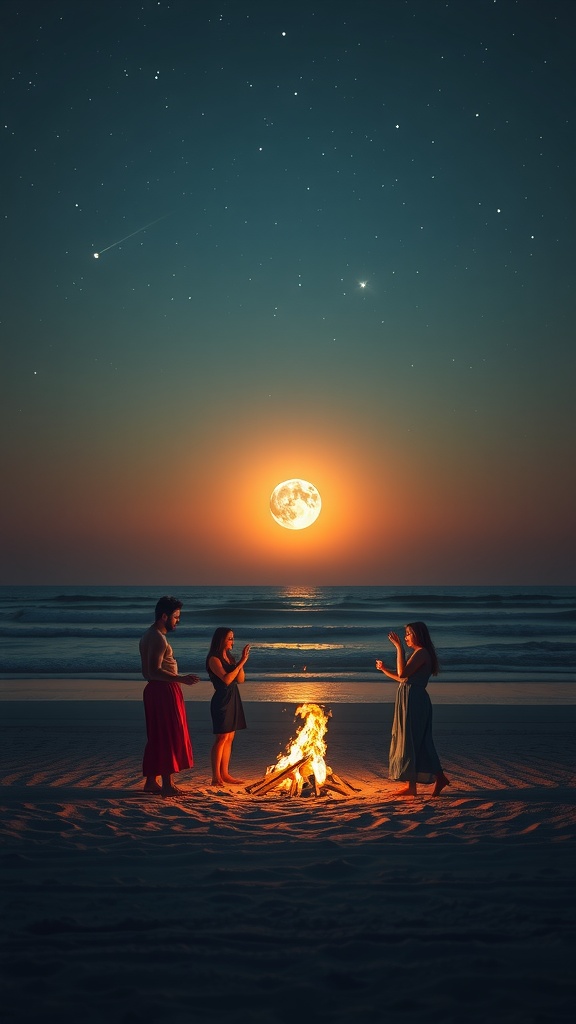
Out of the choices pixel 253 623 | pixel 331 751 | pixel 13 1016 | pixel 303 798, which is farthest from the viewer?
pixel 253 623

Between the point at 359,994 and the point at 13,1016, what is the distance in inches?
58.0

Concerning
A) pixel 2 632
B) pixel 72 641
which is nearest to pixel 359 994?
pixel 72 641

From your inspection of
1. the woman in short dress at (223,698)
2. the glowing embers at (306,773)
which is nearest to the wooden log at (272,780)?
the glowing embers at (306,773)

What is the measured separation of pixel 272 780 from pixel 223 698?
96 centimetres

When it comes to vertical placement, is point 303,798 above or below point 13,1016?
below

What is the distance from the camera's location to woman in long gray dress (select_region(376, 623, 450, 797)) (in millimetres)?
6980

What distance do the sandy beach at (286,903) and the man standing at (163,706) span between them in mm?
329

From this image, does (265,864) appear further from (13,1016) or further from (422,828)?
(13,1016)

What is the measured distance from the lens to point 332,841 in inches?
214

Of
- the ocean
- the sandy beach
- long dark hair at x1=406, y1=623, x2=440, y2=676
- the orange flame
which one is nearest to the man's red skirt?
the sandy beach

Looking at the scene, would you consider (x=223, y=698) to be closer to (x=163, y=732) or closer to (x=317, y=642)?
(x=163, y=732)

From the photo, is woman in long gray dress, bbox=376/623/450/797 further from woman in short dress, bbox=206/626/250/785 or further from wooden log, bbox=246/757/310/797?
woman in short dress, bbox=206/626/250/785

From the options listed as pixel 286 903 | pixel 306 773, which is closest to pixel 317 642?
pixel 306 773

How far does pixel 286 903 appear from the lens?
4176 mm
